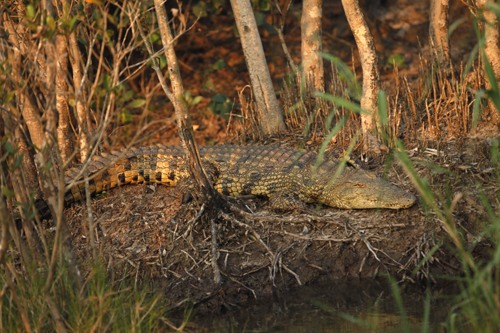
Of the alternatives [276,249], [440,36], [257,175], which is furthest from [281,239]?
[440,36]

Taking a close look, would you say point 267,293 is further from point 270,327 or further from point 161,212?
point 161,212

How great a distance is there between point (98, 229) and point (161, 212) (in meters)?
0.58

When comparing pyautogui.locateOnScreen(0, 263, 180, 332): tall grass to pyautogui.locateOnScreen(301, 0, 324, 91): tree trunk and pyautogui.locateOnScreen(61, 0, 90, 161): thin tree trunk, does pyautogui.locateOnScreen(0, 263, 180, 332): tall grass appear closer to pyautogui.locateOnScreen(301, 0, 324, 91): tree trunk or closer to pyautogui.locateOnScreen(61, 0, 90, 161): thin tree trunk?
pyautogui.locateOnScreen(61, 0, 90, 161): thin tree trunk

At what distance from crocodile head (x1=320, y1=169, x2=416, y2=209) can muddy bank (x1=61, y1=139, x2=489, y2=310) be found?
0.33 feet

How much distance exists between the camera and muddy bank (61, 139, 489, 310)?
3518 mm

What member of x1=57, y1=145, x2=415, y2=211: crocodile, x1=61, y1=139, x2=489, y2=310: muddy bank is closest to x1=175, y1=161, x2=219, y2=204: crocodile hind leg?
x1=57, y1=145, x2=415, y2=211: crocodile

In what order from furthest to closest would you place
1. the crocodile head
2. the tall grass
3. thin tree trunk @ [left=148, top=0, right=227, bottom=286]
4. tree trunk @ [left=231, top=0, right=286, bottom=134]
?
tree trunk @ [left=231, top=0, right=286, bottom=134] → the crocodile head → thin tree trunk @ [left=148, top=0, right=227, bottom=286] → the tall grass

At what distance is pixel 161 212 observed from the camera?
14.3ft

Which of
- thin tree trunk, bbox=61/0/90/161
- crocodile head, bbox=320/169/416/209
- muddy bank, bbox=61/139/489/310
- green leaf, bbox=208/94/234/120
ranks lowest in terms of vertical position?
muddy bank, bbox=61/139/489/310

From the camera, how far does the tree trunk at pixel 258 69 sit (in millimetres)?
5320

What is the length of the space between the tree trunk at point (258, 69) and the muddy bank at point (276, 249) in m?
1.70

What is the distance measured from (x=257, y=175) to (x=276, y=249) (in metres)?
1.08

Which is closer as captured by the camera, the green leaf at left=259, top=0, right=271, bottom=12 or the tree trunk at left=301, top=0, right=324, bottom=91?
the tree trunk at left=301, top=0, right=324, bottom=91

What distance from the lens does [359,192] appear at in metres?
4.18
